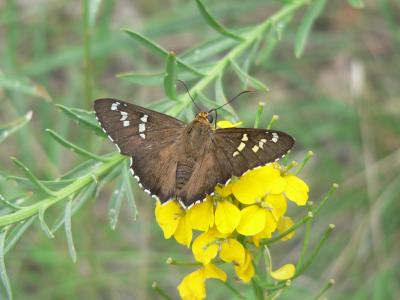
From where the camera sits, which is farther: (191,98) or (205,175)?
(191,98)

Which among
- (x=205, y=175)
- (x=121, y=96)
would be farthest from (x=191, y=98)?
(x=121, y=96)

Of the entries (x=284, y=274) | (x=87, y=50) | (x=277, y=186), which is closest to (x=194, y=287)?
(x=284, y=274)

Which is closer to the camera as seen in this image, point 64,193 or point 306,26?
point 64,193

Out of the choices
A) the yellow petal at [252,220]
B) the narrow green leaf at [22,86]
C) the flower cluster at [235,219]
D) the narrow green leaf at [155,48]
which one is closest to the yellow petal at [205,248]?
the flower cluster at [235,219]

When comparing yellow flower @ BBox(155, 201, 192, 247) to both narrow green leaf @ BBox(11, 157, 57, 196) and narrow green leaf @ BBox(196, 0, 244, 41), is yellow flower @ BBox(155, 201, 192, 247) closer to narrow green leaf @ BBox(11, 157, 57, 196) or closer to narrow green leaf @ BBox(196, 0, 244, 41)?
narrow green leaf @ BBox(11, 157, 57, 196)

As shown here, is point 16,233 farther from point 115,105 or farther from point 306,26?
point 306,26

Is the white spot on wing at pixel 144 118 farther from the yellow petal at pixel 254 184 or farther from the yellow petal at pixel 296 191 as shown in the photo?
the yellow petal at pixel 296 191

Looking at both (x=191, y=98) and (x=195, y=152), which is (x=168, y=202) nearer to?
(x=195, y=152)
